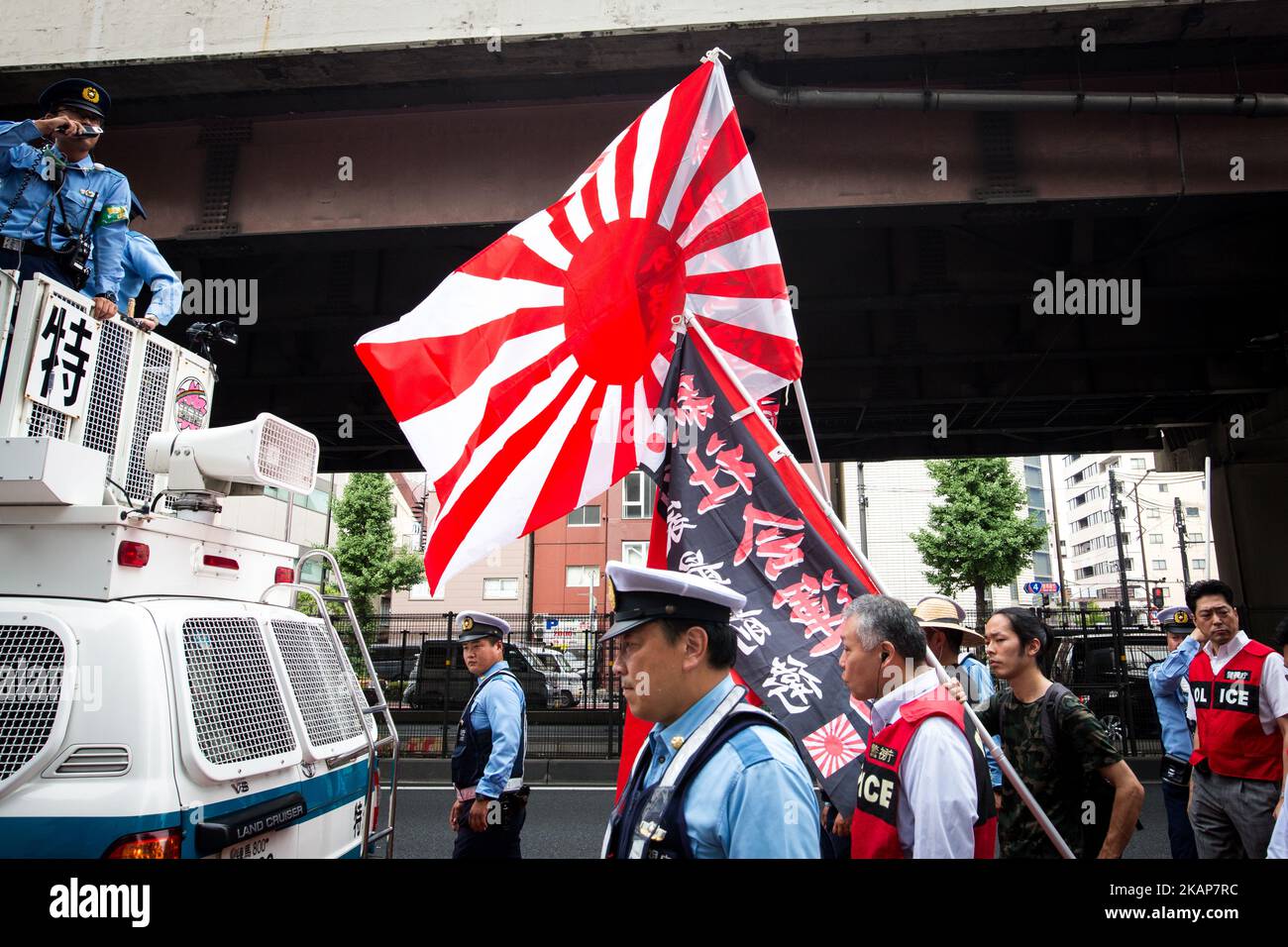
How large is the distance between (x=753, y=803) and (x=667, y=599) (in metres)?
0.61

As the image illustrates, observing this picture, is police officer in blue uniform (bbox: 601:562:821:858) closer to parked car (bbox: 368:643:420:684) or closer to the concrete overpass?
the concrete overpass

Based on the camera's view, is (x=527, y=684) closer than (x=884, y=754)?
No

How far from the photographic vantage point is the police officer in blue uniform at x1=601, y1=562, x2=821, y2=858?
186cm

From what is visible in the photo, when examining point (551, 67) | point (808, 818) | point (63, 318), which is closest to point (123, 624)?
point (63, 318)

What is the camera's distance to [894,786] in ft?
8.82

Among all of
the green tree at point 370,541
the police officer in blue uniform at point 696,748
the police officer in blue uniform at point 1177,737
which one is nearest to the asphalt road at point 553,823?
the police officer in blue uniform at point 1177,737

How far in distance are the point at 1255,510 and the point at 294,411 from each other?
17862mm

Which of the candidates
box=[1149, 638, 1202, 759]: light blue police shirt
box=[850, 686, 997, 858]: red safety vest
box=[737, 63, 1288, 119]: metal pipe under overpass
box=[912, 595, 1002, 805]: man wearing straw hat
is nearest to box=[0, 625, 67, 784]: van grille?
box=[850, 686, 997, 858]: red safety vest

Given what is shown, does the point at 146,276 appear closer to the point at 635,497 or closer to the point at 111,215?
the point at 111,215

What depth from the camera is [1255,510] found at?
14.9m

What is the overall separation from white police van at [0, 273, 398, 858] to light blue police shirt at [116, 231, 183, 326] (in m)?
0.45

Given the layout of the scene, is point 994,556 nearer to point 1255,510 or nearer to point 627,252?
point 1255,510

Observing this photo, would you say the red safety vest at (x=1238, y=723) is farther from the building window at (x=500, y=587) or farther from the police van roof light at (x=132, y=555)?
the building window at (x=500, y=587)

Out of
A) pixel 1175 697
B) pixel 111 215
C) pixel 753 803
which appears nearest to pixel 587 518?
pixel 1175 697
